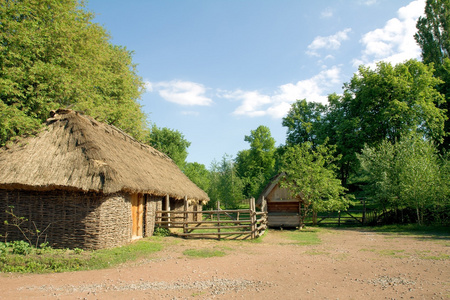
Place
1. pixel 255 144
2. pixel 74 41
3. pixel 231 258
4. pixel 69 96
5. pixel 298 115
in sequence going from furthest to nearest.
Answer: pixel 255 144
pixel 298 115
pixel 74 41
pixel 69 96
pixel 231 258

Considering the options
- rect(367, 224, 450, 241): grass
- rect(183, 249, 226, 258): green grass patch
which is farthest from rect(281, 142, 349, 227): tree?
rect(183, 249, 226, 258): green grass patch

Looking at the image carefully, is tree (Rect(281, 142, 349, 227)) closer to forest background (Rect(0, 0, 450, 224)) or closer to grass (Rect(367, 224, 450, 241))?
forest background (Rect(0, 0, 450, 224))

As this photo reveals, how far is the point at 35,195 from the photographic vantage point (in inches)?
436

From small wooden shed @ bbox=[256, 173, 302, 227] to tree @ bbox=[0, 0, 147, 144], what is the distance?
1264 cm

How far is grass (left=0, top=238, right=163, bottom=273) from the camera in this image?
8703 millimetres

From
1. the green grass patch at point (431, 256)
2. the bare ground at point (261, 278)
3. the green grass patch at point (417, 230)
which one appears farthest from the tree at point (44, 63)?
the green grass patch at point (417, 230)

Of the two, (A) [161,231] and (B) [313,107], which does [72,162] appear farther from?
(B) [313,107]

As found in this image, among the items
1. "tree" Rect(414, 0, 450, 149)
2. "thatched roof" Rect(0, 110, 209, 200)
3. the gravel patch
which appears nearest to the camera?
the gravel patch

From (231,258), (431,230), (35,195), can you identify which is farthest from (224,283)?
(431,230)

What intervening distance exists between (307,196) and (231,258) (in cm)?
1079

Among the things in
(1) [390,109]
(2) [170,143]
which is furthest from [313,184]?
(2) [170,143]

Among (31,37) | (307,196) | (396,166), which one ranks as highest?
(31,37)

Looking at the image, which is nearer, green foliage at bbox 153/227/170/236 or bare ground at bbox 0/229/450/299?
bare ground at bbox 0/229/450/299

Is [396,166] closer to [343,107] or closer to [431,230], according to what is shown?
[431,230]
